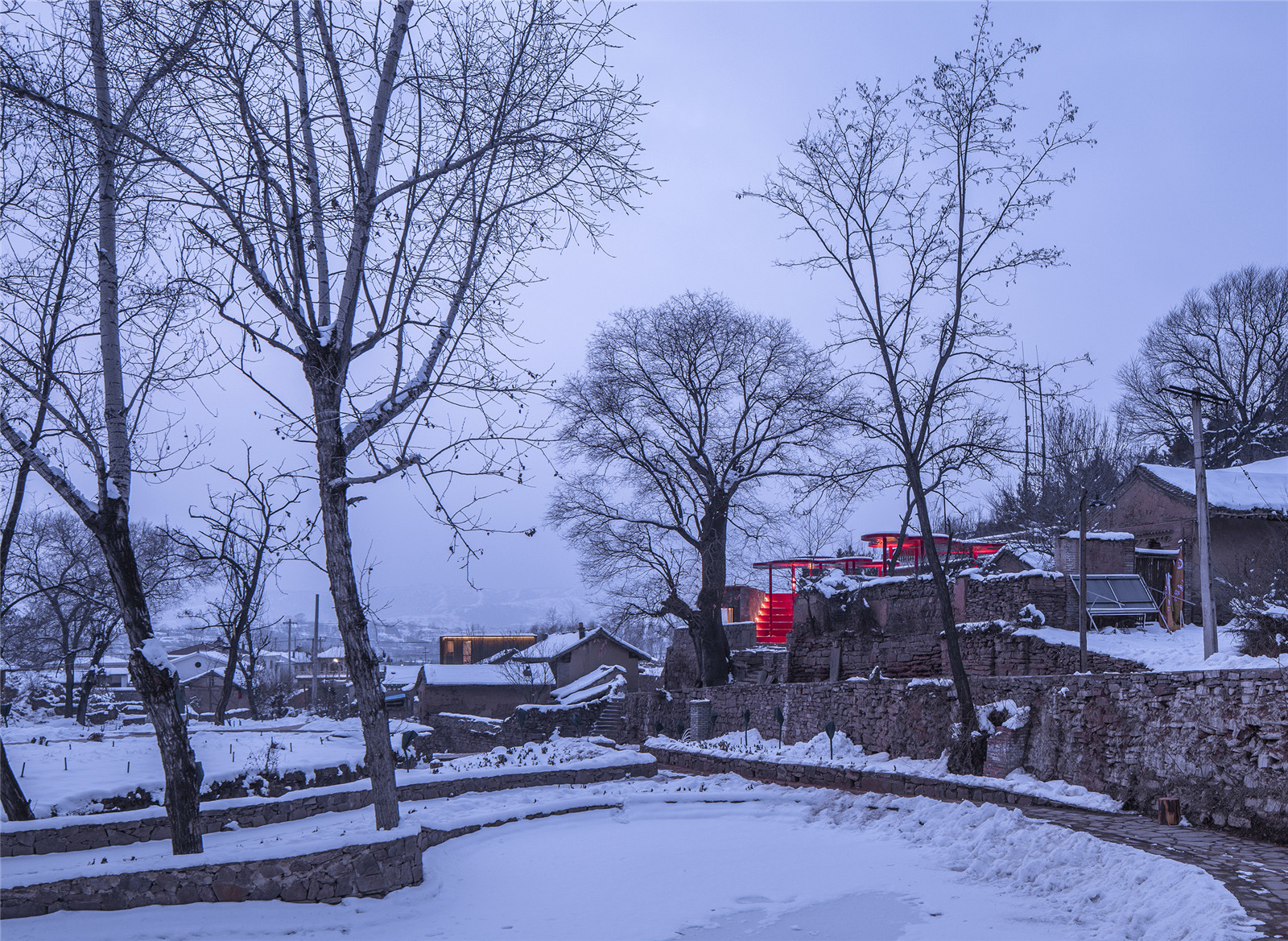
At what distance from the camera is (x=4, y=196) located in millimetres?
9281

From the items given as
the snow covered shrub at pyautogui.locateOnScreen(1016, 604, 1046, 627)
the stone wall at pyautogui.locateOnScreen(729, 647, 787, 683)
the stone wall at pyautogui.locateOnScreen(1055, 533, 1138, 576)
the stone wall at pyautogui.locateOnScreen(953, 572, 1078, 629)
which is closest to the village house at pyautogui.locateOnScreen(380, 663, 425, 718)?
the stone wall at pyautogui.locateOnScreen(729, 647, 787, 683)

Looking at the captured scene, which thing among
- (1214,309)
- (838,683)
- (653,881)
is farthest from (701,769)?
(1214,309)

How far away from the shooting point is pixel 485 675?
152ft

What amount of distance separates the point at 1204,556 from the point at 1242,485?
1012 centimetres

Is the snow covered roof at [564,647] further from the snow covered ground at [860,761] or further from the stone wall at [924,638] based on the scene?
the stone wall at [924,638]

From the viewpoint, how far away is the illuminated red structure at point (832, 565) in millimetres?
29062

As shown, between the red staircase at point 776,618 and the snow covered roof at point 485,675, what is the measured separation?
51.9 feet

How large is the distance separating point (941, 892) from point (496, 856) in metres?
4.43

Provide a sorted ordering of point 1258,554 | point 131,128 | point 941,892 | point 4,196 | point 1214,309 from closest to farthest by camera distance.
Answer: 1. point 941,892
2. point 131,128
3. point 4,196
4. point 1258,554
5. point 1214,309

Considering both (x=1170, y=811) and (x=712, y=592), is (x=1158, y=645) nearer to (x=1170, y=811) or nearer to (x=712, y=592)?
(x=1170, y=811)

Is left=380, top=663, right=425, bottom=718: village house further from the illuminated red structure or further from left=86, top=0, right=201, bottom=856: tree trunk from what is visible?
→ left=86, top=0, right=201, bottom=856: tree trunk

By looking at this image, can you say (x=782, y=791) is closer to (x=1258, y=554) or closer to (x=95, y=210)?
(x=95, y=210)

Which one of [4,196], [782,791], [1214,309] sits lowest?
[782,791]

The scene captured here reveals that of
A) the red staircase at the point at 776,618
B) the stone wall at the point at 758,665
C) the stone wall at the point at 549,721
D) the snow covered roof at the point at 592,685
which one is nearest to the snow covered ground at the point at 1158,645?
the stone wall at the point at 758,665
